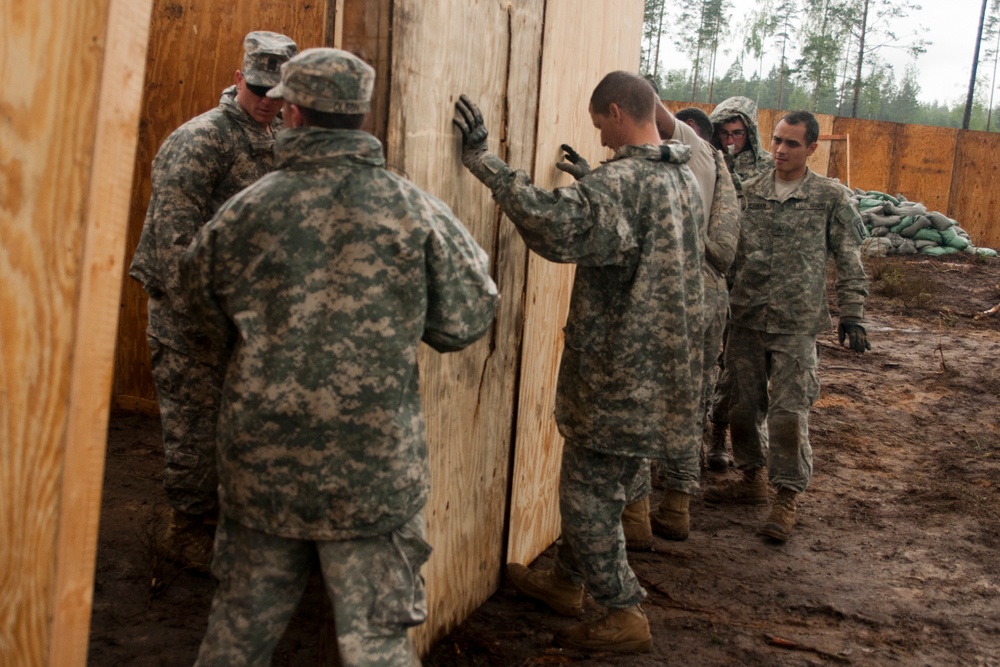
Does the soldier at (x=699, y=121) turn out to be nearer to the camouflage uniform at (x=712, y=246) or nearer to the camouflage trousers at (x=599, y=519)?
the camouflage uniform at (x=712, y=246)

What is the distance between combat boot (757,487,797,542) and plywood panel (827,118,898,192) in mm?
18307

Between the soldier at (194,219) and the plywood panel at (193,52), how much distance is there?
5.03 feet

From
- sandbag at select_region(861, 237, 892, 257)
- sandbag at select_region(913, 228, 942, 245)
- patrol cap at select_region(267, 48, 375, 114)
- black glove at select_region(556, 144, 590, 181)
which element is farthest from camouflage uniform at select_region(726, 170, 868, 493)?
sandbag at select_region(913, 228, 942, 245)

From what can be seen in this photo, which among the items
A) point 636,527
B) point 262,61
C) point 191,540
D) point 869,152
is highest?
point 869,152

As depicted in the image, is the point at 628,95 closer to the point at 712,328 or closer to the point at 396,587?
the point at 712,328

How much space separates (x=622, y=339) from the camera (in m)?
3.74

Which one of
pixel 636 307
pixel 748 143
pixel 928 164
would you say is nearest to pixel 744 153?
pixel 748 143

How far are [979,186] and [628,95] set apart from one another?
2120 cm

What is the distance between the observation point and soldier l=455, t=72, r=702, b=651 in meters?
3.64

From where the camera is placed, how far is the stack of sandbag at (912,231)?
62.9 feet

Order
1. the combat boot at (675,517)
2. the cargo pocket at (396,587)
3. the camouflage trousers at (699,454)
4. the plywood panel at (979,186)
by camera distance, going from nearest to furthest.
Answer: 1. the cargo pocket at (396,587)
2. the camouflage trousers at (699,454)
3. the combat boot at (675,517)
4. the plywood panel at (979,186)

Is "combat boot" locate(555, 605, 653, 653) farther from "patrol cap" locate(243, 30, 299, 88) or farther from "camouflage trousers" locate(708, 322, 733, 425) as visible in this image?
"camouflage trousers" locate(708, 322, 733, 425)

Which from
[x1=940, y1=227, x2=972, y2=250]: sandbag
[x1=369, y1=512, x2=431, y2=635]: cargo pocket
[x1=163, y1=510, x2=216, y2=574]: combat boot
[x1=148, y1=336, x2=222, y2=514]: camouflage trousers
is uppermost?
[x1=940, y1=227, x2=972, y2=250]: sandbag

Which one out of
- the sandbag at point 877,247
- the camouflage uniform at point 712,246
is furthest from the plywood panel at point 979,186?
the camouflage uniform at point 712,246
